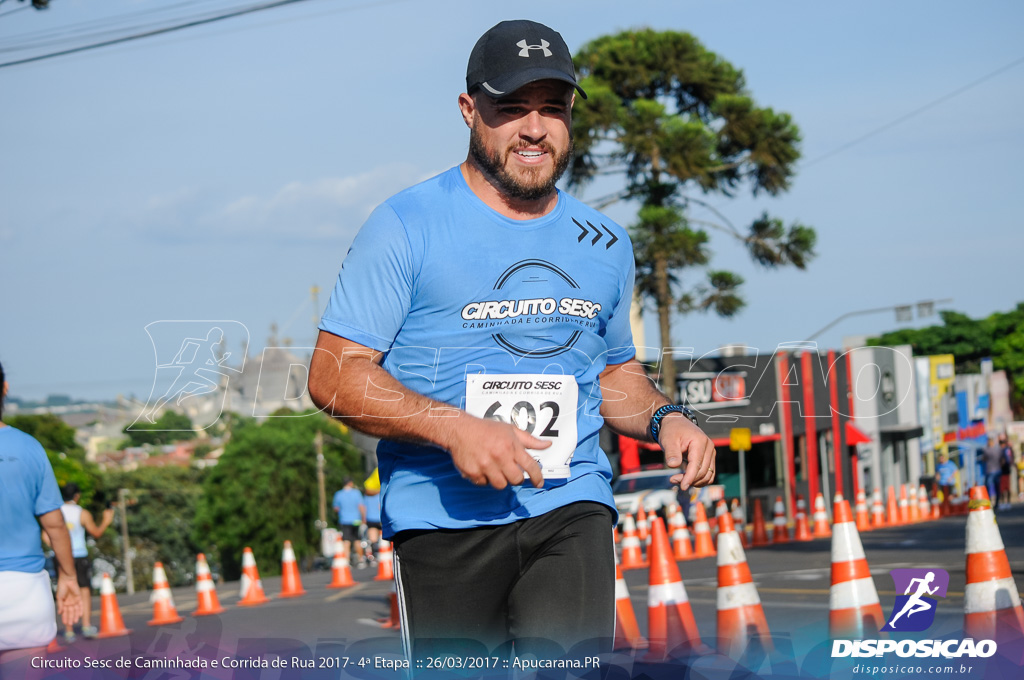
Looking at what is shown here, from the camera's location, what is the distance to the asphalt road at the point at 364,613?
172 inches

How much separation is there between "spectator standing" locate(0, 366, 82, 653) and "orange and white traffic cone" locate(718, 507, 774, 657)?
3378 mm

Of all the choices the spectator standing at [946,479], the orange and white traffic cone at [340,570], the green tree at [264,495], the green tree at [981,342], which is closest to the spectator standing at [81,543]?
the orange and white traffic cone at [340,570]

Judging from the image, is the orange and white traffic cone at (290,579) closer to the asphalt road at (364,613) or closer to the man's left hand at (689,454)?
the asphalt road at (364,613)

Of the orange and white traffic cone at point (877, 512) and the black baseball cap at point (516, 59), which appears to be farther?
the orange and white traffic cone at point (877, 512)

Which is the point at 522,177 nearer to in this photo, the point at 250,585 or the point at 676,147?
the point at 250,585

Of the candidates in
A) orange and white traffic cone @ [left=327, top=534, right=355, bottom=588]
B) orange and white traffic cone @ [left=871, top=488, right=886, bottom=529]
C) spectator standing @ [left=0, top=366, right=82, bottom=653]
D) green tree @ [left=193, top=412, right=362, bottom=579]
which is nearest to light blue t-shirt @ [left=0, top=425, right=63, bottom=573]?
spectator standing @ [left=0, top=366, right=82, bottom=653]

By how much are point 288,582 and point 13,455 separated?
11.3 metres

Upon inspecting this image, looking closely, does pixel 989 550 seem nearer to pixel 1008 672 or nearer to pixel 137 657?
pixel 1008 672

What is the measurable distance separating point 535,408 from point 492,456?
43 centimetres

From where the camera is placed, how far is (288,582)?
16625 millimetres

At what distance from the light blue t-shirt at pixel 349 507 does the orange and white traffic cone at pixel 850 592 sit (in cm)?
1684

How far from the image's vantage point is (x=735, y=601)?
21.9ft

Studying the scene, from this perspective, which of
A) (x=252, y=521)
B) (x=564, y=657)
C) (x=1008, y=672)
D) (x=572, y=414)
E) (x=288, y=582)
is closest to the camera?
(x=564, y=657)

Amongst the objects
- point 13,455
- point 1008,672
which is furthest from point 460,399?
point 13,455
